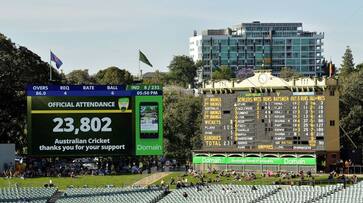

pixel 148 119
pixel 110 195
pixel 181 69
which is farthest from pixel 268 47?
pixel 110 195

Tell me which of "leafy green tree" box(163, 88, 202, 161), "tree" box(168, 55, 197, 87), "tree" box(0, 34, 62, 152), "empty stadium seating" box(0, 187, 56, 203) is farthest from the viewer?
"tree" box(168, 55, 197, 87)

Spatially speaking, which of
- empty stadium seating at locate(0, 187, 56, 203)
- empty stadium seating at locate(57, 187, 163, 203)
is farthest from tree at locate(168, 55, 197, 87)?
empty stadium seating at locate(0, 187, 56, 203)

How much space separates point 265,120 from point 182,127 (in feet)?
79.7

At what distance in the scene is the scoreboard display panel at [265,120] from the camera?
63531 millimetres

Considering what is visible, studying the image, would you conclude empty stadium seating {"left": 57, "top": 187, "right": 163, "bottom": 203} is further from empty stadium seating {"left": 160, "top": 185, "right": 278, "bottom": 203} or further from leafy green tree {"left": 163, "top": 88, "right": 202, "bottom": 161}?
leafy green tree {"left": 163, "top": 88, "right": 202, "bottom": 161}

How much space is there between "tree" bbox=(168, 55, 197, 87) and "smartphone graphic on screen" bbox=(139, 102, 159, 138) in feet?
282

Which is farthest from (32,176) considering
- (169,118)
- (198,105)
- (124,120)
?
(198,105)

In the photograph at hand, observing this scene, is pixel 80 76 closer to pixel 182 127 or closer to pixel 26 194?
pixel 182 127

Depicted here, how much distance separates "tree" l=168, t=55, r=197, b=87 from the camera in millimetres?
151125

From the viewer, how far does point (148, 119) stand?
63438mm

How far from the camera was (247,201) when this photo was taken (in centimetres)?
5231

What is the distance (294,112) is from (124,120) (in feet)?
40.1

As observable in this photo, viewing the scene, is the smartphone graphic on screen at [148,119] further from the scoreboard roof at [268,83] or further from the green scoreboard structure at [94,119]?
the scoreboard roof at [268,83]

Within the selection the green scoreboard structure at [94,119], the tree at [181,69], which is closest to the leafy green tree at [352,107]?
the green scoreboard structure at [94,119]
